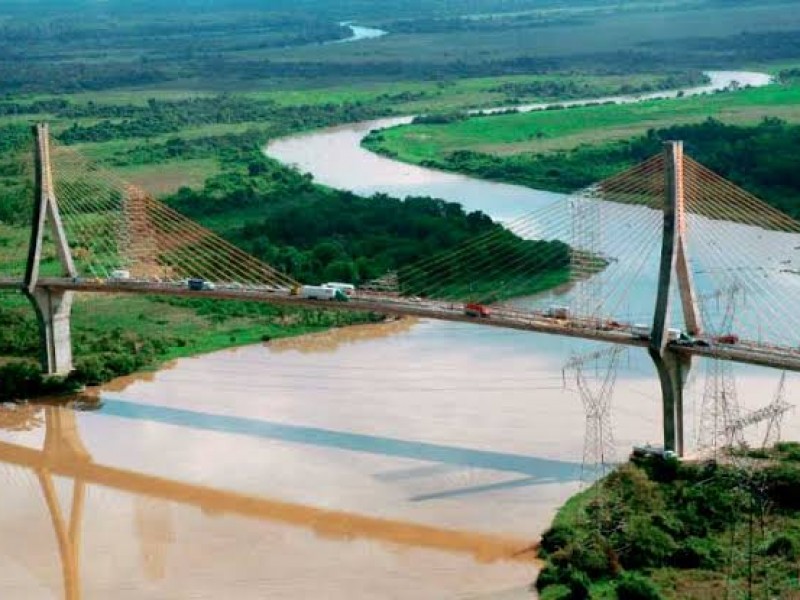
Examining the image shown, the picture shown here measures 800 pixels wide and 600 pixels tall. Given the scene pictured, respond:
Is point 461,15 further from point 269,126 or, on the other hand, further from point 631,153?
point 631,153

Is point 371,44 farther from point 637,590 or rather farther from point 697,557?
point 637,590

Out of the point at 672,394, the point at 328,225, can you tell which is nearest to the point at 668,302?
the point at 672,394

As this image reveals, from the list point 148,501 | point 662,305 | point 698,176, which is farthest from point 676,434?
point 698,176

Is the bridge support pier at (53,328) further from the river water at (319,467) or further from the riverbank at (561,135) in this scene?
the riverbank at (561,135)

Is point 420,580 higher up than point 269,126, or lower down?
lower down

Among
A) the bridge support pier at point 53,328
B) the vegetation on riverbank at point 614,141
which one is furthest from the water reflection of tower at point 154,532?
the vegetation on riverbank at point 614,141

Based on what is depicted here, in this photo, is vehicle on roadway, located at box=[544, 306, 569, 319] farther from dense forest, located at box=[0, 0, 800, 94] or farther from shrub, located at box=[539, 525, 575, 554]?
dense forest, located at box=[0, 0, 800, 94]
